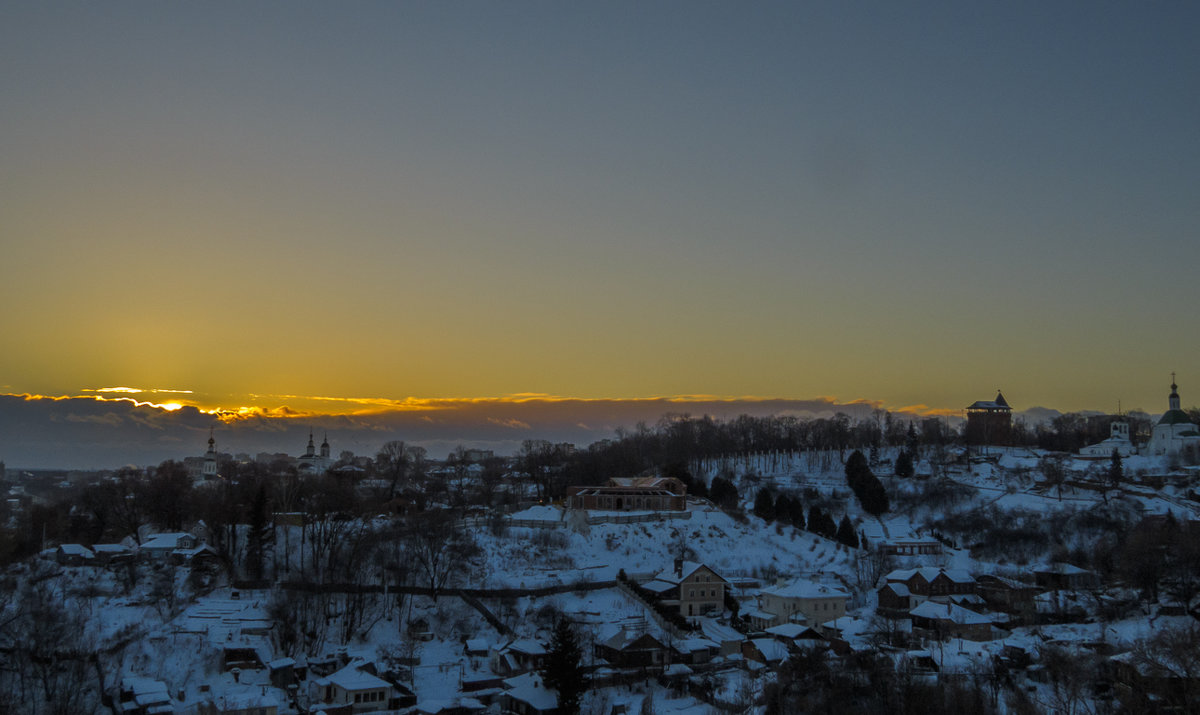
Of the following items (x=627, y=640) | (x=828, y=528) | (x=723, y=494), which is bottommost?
(x=627, y=640)

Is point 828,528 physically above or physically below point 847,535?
above

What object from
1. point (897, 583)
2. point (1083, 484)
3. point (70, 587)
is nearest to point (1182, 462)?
point (1083, 484)

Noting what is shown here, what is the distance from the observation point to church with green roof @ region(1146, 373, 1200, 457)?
75.9 m

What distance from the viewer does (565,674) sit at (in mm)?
33219

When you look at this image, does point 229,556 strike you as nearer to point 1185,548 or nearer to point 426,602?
point 426,602

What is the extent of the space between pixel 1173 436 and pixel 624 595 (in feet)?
178

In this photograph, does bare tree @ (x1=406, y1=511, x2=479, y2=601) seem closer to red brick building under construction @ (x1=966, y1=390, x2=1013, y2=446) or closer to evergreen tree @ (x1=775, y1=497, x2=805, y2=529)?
evergreen tree @ (x1=775, y1=497, x2=805, y2=529)

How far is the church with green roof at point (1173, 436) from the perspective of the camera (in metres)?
75.9

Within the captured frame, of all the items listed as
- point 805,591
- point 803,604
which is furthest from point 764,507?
point 803,604

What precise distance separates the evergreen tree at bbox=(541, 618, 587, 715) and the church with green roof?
5997 cm

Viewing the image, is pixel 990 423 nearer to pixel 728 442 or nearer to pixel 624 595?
pixel 728 442

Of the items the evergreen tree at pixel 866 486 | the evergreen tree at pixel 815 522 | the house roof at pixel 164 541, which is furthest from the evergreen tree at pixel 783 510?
the house roof at pixel 164 541

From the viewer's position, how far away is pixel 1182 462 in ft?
240

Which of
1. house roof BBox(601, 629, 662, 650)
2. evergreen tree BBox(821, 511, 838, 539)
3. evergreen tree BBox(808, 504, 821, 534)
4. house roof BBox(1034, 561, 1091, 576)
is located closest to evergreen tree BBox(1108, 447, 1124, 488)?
house roof BBox(1034, 561, 1091, 576)
